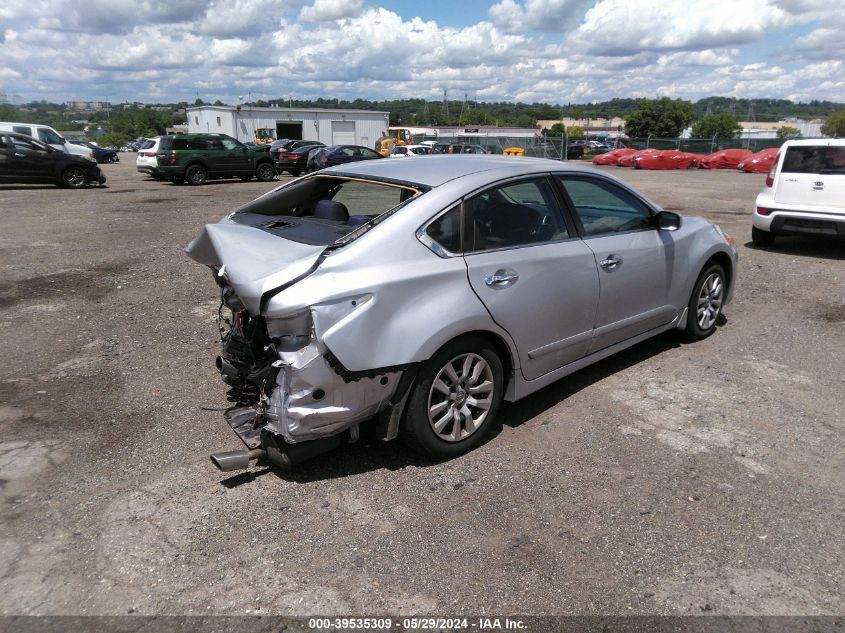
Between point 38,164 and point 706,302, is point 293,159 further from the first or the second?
point 706,302

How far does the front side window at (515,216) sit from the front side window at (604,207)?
0.77ft

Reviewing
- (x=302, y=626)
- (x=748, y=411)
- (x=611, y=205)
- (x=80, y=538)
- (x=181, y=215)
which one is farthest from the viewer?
(x=181, y=215)

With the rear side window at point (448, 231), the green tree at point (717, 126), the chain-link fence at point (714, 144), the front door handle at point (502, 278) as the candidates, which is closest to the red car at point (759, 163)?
A: the chain-link fence at point (714, 144)

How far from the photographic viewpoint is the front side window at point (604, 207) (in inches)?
173

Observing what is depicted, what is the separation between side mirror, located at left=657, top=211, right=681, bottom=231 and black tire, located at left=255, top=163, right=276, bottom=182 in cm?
2080

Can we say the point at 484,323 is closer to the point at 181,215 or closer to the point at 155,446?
the point at 155,446

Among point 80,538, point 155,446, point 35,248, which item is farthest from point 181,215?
point 80,538

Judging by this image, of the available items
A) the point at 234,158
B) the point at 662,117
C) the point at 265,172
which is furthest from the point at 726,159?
the point at 662,117

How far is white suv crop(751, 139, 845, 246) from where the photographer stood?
336 inches

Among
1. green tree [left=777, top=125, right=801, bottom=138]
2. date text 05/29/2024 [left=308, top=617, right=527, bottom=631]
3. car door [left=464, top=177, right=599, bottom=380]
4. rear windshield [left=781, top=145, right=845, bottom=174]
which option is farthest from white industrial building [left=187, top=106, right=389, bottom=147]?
date text 05/29/2024 [left=308, top=617, right=527, bottom=631]

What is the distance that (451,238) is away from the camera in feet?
11.9

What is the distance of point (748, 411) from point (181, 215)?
12.0m

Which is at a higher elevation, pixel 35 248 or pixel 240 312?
pixel 240 312

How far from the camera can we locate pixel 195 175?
70.8ft
